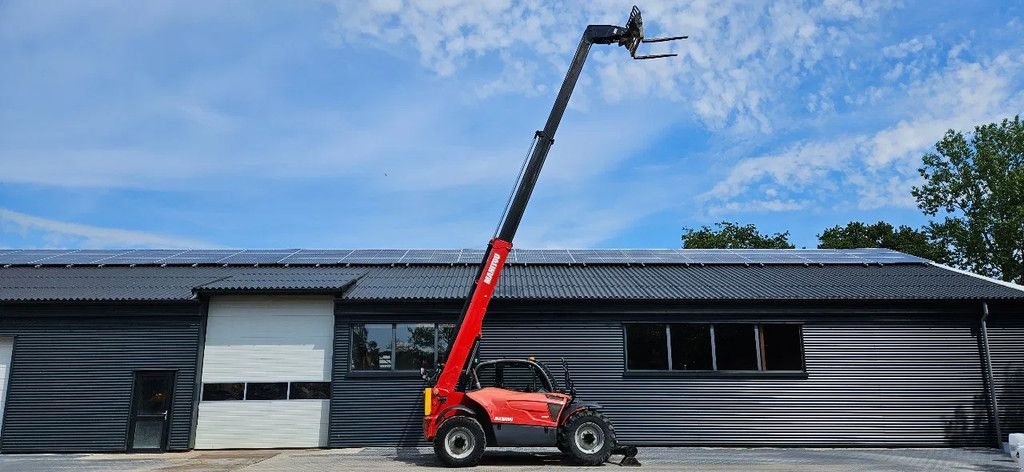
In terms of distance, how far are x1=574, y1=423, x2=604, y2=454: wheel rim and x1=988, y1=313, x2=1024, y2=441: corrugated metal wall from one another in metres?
9.76

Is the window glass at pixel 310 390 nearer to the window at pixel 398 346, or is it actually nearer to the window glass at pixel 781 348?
the window at pixel 398 346

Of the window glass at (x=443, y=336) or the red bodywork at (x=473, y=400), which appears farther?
the window glass at (x=443, y=336)

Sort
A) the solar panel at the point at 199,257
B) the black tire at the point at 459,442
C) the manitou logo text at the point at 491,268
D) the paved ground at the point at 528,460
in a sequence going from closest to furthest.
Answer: the black tire at the point at 459,442, the paved ground at the point at 528,460, the manitou logo text at the point at 491,268, the solar panel at the point at 199,257

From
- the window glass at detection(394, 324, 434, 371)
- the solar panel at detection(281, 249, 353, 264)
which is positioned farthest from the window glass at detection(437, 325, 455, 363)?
the solar panel at detection(281, 249, 353, 264)

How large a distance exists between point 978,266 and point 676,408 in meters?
30.0

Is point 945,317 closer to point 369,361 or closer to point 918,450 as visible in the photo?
point 918,450

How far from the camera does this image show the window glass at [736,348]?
1508 centimetres

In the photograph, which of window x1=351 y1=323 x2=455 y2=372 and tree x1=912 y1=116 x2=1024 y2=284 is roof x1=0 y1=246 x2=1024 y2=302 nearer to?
window x1=351 y1=323 x2=455 y2=372

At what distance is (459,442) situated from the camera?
37.1 ft

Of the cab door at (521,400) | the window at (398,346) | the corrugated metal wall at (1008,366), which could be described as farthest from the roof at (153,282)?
the corrugated metal wall at (1008,366)

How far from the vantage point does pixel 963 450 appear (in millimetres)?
14055

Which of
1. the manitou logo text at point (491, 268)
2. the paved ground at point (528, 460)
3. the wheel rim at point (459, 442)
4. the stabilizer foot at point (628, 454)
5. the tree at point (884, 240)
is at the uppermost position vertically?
the tree at point (884, 240)

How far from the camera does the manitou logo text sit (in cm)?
1202

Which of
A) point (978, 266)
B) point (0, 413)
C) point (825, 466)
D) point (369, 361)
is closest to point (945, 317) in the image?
point (825, 466)
